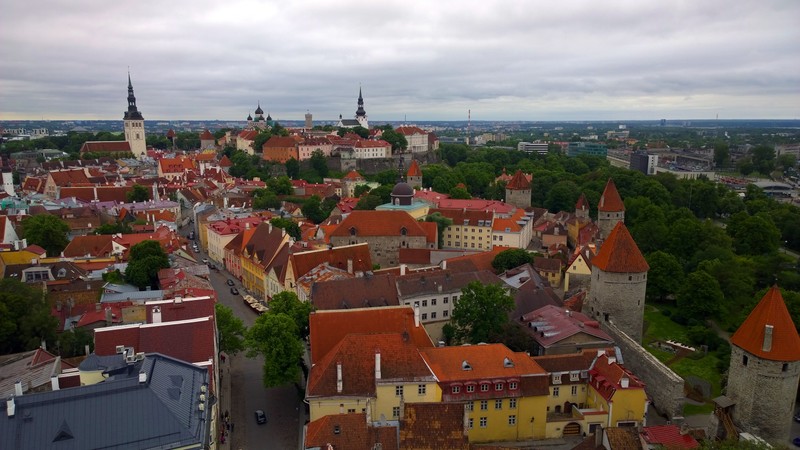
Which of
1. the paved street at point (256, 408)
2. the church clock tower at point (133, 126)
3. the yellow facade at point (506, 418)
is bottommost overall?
the paved street at point (256, 408)

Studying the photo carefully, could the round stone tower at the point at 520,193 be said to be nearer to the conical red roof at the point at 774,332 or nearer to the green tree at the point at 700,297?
the green tree at the point at 700,297

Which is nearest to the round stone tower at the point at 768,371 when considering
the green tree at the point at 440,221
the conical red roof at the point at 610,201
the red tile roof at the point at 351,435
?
the red tile roof at the point at 351,435

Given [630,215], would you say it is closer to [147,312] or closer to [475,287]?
[475,287]

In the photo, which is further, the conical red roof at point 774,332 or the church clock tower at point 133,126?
the church clock tower at point 133,126

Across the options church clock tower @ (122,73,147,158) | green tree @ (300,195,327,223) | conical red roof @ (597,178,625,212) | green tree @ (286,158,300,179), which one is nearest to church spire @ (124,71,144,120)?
church clock tower @ (122,73,147,158)

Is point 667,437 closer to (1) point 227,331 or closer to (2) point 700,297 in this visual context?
(1) point 227,331

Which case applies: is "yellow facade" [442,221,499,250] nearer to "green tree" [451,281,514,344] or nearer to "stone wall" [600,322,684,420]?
"stone wall" [600,322,684,420]
